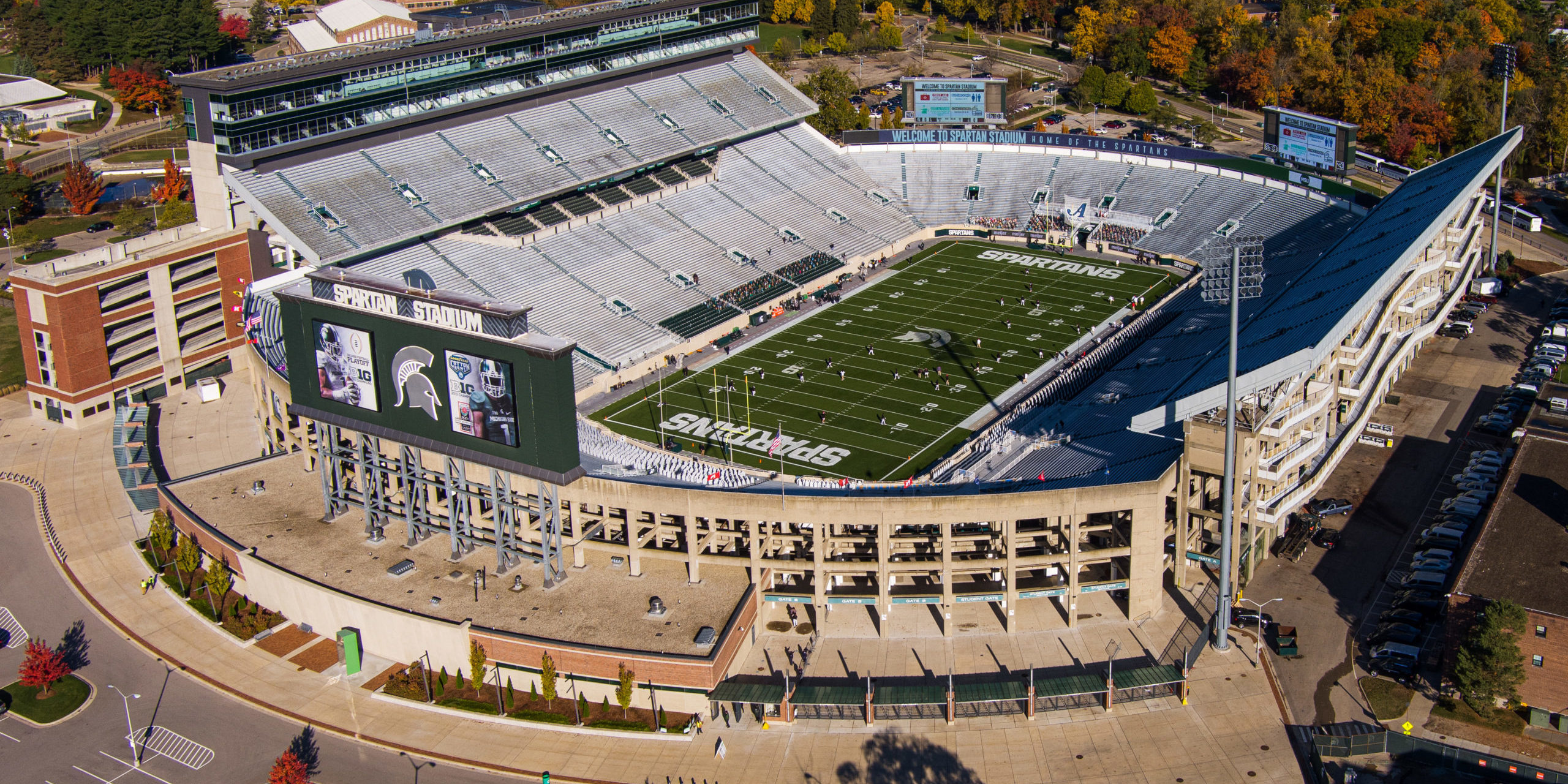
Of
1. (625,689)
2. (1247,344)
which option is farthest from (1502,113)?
(625,689)

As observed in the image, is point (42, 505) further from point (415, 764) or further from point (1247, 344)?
point (1247, 344)

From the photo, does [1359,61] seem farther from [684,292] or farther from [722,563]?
[722,563]

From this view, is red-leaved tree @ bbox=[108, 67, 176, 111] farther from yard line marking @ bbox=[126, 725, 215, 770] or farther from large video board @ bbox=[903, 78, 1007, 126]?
yard line marking @ bbox=[126, 725, 215, 770]

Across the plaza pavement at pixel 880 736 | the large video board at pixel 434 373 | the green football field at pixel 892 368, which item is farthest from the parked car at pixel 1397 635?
the large video board at pixel 434 373

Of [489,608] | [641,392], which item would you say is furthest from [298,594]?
[641,392]

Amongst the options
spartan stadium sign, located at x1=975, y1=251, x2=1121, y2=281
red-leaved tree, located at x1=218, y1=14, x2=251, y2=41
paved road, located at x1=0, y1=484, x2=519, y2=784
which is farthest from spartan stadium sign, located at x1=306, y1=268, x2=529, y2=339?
red-leaved tree, located at x1=218, y1=14, x2=251, y2=41
